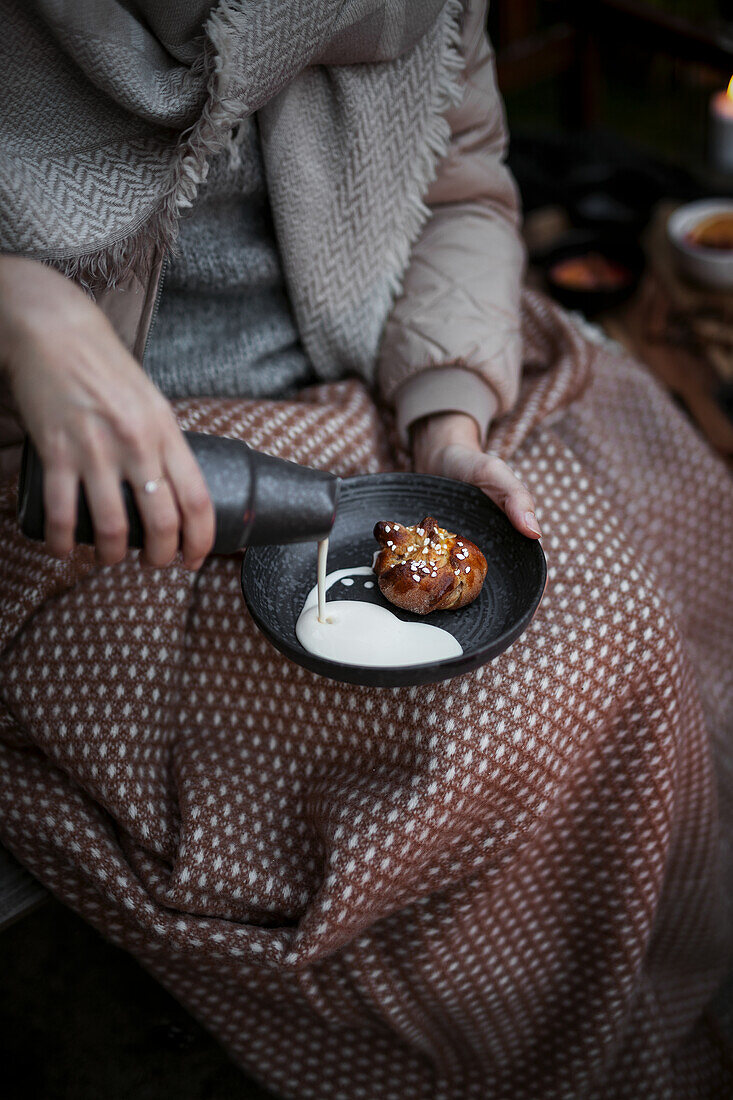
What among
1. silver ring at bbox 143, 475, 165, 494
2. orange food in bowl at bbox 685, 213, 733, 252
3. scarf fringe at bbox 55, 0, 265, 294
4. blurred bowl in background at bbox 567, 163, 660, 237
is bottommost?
blurred bowl in background at bbox 567, 163, 660, 237

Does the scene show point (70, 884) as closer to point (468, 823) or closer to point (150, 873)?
point (150, 873)

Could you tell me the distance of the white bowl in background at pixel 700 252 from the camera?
1.72 metres

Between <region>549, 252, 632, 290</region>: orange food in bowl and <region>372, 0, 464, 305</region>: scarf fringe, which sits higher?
<region>372, 0, 464, 305</region>: scarf fringe

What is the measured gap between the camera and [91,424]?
0.68 meters

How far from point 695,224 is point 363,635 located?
4.58ft

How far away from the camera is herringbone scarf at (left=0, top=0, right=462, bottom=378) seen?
0.88 meters

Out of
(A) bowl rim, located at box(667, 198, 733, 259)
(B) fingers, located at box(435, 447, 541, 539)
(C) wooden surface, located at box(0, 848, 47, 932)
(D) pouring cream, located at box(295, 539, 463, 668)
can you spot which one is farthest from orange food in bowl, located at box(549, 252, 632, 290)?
(C) wooden surface, located at box(0, 848, 47, 932)

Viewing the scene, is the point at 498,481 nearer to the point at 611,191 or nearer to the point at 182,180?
the point at 182,180

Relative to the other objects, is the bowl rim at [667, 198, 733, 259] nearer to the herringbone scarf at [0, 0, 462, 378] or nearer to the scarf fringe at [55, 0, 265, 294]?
the herringbone scarf at [0, 0, 462, 378]

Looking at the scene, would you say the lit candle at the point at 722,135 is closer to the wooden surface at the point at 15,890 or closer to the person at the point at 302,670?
the person at the point at 302,670

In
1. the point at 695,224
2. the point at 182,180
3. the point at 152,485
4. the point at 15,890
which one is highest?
the point at 182,180

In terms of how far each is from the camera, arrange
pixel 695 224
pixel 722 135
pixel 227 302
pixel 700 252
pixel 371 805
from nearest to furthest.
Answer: pixel 371 805
pixel 227 302
pixel 700 252
pixel 695 224
pixel 722 135

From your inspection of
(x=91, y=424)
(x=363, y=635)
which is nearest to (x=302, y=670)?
(x=363, y=635)

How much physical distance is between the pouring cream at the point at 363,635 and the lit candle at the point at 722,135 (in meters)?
1.77
